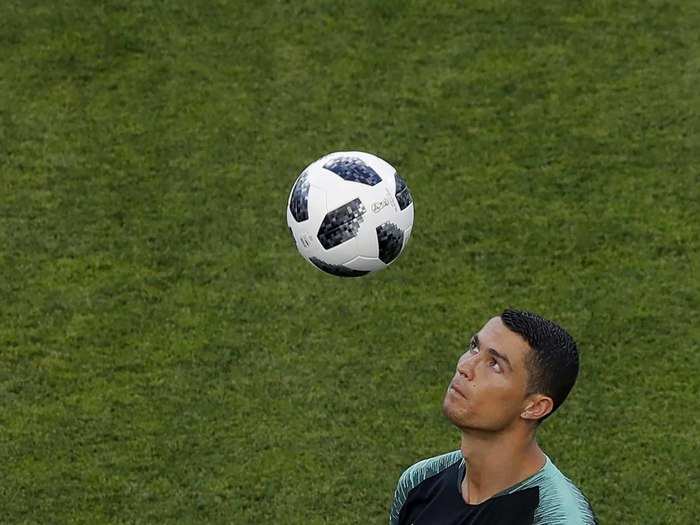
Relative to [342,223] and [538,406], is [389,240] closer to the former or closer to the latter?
[342,223]

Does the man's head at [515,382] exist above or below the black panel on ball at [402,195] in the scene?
below

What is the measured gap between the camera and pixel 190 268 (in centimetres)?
927

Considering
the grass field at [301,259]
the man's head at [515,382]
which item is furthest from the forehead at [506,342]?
the grass field at [301,259]

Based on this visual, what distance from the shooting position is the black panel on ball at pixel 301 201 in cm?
594

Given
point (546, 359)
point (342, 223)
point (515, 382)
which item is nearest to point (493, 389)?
point (515, 382)

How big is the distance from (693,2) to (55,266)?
6.33 m

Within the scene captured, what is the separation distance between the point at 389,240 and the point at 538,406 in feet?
5.56

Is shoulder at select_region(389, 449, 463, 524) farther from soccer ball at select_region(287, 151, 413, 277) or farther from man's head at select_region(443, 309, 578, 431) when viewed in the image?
soccer ball at select_region(287, 151, 413, 277)

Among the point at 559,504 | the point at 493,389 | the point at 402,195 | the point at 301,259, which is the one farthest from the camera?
the point at 301,259

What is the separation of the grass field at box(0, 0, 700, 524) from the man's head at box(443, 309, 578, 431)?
10.3 feet

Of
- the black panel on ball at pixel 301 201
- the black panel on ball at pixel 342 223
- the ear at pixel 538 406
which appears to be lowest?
the ear at pixel 538 406

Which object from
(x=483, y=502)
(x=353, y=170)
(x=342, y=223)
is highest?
(x=353, y=170)

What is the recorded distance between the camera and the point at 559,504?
4.28 m

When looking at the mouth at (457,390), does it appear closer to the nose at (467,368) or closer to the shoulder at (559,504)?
the nose at (467,368)
